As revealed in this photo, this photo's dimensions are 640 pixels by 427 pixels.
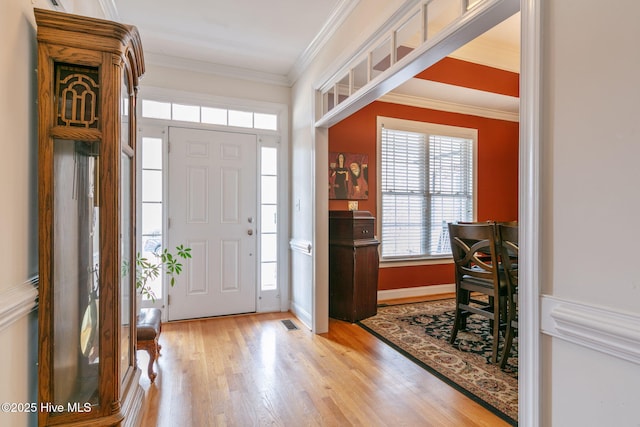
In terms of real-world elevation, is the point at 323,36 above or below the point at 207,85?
above

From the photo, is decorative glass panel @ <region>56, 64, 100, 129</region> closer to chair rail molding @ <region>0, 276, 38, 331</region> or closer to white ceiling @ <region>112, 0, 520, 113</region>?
chair rail molding @ <region>0, 276, 38, 331</region>

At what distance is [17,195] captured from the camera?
1.22 meters

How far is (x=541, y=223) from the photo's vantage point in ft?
3.67

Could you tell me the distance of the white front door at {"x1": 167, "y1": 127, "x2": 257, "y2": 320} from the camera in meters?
3.46

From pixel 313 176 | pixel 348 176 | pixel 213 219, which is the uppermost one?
pixel 348 176

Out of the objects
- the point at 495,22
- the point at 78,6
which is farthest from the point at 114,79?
the point at 495,22

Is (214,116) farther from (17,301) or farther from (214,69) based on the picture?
(17,301)

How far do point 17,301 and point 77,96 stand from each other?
2.79ft

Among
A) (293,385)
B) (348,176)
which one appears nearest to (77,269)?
(293,385)

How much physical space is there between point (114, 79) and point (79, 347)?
1200 mm

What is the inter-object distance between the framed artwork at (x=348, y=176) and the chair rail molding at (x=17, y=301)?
3.05 meters

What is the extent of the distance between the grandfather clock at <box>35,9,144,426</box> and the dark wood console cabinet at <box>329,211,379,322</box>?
233 cm

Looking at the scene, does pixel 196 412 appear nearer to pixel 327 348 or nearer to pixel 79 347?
pixel 79 347

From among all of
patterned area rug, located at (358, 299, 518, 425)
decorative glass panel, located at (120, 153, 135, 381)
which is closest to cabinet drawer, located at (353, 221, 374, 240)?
patterned area rug, located at (358, 299, 518, 425)
